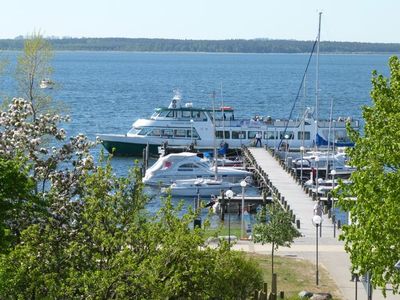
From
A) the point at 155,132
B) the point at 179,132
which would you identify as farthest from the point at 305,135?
the point at 155,132

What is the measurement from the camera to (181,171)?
68.1 m

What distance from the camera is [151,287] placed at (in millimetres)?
22578

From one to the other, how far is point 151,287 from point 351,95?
143 meters

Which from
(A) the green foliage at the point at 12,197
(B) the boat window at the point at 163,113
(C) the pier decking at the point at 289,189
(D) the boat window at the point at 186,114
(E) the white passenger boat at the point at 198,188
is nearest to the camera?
(A) the green foliage at the point at 12,197

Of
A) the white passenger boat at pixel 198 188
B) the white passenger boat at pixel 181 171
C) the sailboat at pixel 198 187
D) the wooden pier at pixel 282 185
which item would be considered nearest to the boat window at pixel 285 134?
the wooden pier at pixel 282 185

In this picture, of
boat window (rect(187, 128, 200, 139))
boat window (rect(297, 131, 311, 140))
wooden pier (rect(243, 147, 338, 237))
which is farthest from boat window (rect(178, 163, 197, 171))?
boat window (rect(297, 131, 311, 140))

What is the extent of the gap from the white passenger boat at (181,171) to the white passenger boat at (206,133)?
13.9 metres

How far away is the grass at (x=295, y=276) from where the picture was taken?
33719 mm

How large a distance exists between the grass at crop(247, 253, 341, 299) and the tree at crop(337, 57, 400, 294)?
6.33 meters

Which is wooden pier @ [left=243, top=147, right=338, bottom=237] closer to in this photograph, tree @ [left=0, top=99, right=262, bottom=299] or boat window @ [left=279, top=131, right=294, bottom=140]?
boat window @ [left=279, top=131, right=294, bottom=140]

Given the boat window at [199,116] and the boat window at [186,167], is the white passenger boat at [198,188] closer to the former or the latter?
the boat window at [186,167]

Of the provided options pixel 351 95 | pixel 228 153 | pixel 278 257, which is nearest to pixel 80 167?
pixel 278 257

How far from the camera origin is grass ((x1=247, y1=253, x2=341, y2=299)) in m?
33.7

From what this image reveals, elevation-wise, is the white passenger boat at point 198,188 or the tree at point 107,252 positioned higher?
the tree at point 107,252
